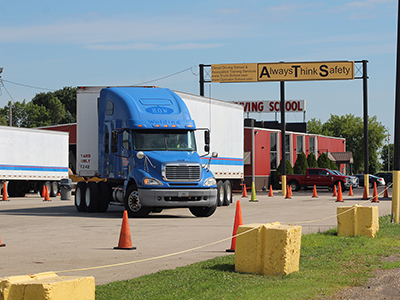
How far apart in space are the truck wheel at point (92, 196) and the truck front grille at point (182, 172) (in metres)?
3.78

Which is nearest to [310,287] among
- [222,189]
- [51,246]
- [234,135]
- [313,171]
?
[51,246]

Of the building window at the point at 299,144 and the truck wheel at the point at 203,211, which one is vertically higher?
the building window at the point at 299,144

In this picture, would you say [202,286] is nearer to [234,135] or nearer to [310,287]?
[310,287]

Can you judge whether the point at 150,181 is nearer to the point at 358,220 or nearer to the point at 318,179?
the point at 358,220

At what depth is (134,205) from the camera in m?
19.5

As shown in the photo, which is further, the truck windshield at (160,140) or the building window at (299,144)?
the building window at (299,144)

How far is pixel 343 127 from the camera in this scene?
126 meters

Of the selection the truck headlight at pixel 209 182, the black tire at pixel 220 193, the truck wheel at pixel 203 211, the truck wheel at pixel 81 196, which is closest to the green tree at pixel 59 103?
the black tire at pixel 220 193

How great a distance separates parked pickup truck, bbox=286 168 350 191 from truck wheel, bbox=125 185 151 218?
31.8m

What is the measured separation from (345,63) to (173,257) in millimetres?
33480

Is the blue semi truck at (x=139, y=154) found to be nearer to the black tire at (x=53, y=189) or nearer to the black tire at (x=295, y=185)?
the black tire at (x=53, y=189)

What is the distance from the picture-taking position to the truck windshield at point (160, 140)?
1998cm

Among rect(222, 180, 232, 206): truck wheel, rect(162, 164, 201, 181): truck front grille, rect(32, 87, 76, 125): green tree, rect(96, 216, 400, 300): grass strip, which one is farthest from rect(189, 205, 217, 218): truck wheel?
rect(32, 87, 76, 125): green tree

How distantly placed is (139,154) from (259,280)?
1116 centimetres
